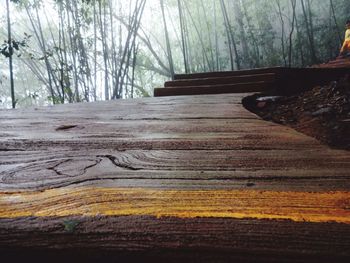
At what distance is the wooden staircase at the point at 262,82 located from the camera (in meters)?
2.95

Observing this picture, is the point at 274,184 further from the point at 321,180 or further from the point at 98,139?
the point at 98,139

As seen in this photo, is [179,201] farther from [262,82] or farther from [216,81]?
[216,81]

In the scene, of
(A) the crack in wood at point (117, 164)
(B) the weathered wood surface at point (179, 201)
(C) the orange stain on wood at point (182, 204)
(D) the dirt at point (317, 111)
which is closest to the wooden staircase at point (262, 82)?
(D) the dirt at point (317, 111)

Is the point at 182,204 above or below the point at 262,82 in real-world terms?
below

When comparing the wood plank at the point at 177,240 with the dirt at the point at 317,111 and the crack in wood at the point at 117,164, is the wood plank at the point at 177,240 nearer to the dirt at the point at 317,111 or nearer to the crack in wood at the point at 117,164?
the crack in wood at the point at 117,164

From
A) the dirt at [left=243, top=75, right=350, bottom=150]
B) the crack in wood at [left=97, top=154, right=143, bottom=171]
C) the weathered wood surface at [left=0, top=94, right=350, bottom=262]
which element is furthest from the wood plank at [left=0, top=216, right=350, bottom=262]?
the dirt at [left=243, top=75, right=350, bottom=150]

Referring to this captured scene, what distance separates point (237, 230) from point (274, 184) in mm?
166

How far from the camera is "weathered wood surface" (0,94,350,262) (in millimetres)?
331

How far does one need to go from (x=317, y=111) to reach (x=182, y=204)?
61.8 inches

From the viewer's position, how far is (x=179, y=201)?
0.42 meters

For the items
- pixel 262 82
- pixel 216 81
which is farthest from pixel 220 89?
pixel 262 82

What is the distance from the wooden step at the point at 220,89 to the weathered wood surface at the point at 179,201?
7.10 ft


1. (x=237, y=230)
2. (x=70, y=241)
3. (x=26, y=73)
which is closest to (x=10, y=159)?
(x=70, y=241)

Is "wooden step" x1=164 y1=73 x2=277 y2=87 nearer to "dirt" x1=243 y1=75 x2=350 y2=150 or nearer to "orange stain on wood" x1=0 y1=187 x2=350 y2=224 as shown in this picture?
"dirt" x1=243 y1=75 x2=350 y2=150
